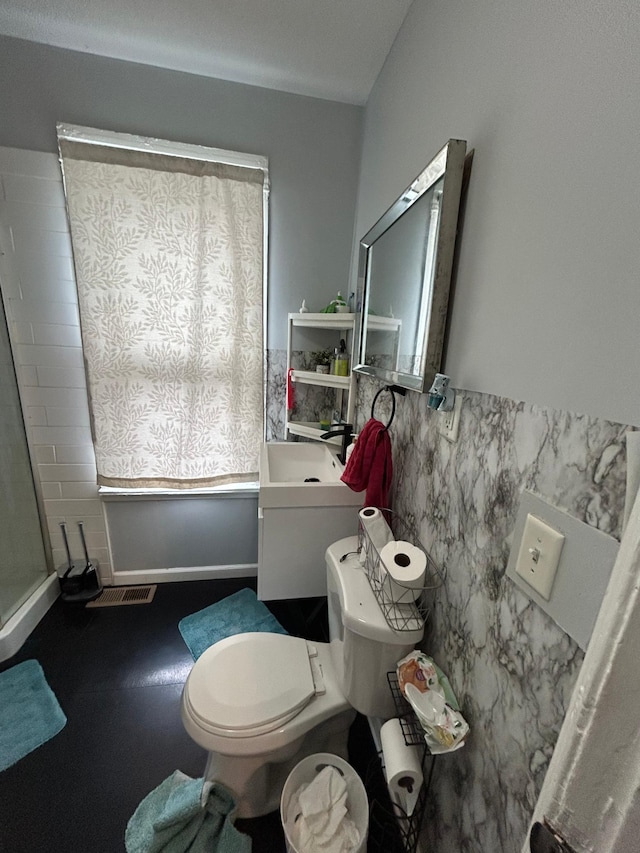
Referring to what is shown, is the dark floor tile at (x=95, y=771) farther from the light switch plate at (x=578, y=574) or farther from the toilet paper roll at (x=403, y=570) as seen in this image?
the light switch plate at (x=578, y=574)

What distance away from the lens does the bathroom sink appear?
1.32m

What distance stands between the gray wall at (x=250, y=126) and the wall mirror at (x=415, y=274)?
0.53m

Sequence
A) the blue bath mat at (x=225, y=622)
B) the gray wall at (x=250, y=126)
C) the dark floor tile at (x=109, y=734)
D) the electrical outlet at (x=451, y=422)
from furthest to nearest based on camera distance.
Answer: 1. the blue bath mat at (x=225, y=622)
2. the gray wall at (x=250, y=126)
3. the dark floor tile at (x=109, y=734)
4. the electrical outlet at (x=451, y=422)

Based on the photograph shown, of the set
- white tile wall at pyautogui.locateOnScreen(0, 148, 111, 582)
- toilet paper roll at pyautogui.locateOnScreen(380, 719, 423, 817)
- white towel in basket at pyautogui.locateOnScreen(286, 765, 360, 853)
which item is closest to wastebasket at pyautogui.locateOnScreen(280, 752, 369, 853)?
white towel in basket at pyautogui.locateOnScreen(286, 765, 360, 853)

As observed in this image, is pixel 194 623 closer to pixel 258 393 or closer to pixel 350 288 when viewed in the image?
pixel 258 393

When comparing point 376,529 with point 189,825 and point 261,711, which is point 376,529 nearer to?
point 261,711

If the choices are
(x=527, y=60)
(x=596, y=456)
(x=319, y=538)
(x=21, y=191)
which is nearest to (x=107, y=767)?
(x=319, y=538)

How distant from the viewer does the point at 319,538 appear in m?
1.41

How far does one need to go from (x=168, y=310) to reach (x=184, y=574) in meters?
1.58

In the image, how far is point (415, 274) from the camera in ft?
3.18

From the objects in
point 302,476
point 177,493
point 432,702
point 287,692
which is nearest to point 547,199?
point 432,702

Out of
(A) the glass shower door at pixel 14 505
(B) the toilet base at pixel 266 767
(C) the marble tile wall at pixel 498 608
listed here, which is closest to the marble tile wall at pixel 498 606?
(C) the marble tile wall at pixel 498 608

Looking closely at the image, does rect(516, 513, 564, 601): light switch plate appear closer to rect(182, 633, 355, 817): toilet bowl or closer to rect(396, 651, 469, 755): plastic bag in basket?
Result: rect(396, 651, 469, 755): plastic bag in basket

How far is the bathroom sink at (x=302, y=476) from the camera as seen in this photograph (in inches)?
51.9
